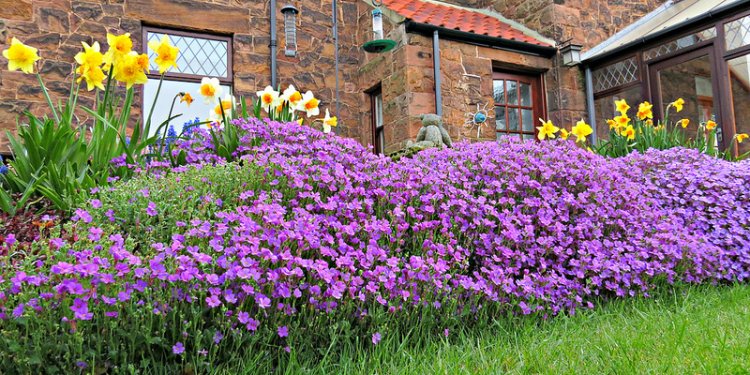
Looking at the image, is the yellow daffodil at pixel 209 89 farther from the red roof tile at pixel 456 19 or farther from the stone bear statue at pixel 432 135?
the red roof tile at pixel 456 19

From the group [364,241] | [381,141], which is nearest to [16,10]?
[381,141]

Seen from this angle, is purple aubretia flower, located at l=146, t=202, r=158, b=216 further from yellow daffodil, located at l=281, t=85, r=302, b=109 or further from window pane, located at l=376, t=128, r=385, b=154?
window pane, located at l=376, t=128, r=385, b=154

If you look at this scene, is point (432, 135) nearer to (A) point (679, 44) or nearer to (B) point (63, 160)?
(B) point (63, 160)

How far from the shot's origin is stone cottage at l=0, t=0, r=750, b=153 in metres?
6.21

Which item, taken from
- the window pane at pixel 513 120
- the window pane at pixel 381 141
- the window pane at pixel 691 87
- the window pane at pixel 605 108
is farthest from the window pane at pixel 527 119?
the window pane at pixel 381 141

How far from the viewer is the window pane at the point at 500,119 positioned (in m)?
7.41

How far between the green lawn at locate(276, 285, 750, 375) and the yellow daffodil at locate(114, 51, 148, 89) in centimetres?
181

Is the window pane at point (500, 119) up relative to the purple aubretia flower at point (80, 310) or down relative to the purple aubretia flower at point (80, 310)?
up

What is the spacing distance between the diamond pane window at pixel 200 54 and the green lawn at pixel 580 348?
5.62 metres

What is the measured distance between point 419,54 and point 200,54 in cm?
271

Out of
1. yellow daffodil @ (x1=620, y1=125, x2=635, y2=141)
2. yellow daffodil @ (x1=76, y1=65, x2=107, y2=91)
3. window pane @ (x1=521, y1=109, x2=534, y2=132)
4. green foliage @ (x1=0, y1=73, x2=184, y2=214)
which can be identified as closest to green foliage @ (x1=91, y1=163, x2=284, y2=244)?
green foliage @ (x1=0, y1=73, x2=184, y2=214)

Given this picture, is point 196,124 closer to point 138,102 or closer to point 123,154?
point 123,154

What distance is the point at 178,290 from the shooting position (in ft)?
4.82

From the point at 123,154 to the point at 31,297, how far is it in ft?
5.83
